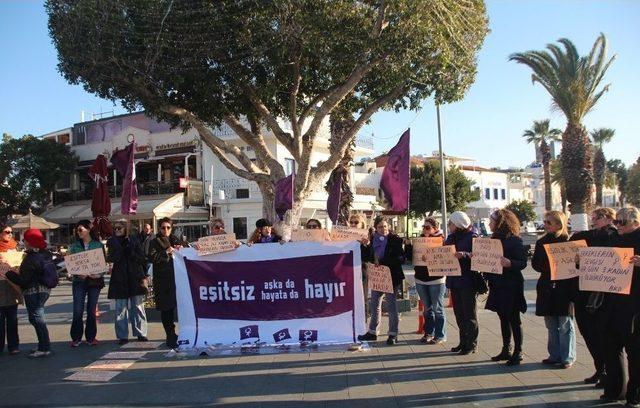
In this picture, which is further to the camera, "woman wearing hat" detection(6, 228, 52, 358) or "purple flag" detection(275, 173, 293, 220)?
"purple flag" detection(275, 173, 293, 220)

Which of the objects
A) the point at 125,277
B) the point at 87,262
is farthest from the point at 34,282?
the point at 125,277

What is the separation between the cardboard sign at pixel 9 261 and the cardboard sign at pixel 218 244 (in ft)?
9.21

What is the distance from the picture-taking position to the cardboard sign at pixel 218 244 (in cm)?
774

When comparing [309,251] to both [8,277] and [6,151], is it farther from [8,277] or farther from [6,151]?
[6,151]

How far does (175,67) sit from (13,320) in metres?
5.74

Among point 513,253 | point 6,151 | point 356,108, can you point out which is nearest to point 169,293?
point 513,253

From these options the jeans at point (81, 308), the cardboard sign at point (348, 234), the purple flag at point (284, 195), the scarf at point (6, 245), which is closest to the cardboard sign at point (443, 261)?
the cardboard sign at point (348, 234)

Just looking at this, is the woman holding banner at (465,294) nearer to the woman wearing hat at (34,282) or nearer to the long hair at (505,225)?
the long hair at (505,225)

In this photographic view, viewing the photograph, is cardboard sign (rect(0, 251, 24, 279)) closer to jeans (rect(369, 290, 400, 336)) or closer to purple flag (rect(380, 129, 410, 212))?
jeans (rect(369, 290, 400, 336))

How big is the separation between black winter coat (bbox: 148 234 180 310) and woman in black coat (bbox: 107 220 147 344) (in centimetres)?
64

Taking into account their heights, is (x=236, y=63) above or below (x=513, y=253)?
above

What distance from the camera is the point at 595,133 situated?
5916 cm

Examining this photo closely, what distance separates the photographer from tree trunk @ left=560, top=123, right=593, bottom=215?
24812 mm

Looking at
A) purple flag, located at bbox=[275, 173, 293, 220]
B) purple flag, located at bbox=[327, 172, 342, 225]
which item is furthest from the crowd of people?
purple flag, located at bbox=[327, 172, 342, 225]
